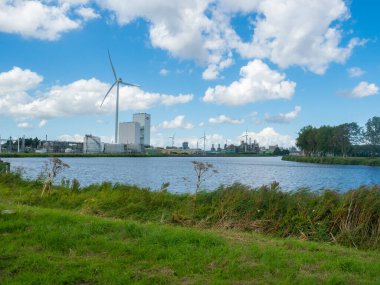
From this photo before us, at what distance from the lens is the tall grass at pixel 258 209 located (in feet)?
35.1

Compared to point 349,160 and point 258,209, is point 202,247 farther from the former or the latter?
point 349,160

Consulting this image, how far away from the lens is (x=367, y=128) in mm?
124500

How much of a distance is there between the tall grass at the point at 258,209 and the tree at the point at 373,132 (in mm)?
122640

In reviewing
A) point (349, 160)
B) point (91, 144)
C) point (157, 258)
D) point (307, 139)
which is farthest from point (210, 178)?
point (91, 144)

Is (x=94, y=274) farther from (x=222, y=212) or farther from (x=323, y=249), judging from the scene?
(x=222, y=212)

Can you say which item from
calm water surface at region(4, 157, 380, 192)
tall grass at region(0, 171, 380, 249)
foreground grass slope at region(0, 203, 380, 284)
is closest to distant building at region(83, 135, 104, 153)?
calm water surface at region(4, 157, 380, 192)

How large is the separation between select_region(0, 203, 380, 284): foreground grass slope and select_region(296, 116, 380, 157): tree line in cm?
11669

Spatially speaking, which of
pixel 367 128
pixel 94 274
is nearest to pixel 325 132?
pixel 367 128

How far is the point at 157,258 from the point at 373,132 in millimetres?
132278

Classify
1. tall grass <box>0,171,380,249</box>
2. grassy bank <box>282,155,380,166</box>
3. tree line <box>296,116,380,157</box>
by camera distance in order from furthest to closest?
tree line <box>296,116,380,157</box>, grassy bank <box>282,155,380,166</box>, tall grass <box>0,171,380,249</box>

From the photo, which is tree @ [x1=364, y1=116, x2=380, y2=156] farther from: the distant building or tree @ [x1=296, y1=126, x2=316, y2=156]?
the distant building

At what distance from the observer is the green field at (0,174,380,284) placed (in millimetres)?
6086

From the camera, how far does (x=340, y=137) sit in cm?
11625

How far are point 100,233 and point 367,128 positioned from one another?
132m
